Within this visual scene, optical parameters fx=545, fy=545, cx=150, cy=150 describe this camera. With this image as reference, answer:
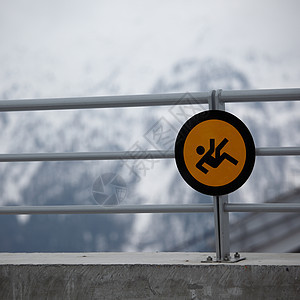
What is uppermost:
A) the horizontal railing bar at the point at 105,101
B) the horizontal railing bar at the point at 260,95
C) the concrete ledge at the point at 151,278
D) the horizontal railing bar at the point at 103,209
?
the horizontal railing bar at the point at 105,101

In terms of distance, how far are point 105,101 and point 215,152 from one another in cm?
46

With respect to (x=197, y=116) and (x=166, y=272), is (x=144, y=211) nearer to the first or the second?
(x=166, y=272)

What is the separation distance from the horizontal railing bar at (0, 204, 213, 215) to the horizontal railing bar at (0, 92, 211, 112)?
38cm

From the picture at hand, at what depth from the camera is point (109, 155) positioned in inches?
79.4

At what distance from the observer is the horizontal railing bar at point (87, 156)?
1991 millimetres

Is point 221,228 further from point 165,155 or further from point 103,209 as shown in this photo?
point 103,209

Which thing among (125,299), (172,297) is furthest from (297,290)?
(125,299)

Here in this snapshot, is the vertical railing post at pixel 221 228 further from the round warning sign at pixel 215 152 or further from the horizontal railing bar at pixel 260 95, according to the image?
the horizontal railing bar at pixel 260 95

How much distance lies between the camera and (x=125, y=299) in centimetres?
187

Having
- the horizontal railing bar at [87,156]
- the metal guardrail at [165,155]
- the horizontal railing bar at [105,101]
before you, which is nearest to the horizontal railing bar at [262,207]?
the metal guardrail at [165,155]

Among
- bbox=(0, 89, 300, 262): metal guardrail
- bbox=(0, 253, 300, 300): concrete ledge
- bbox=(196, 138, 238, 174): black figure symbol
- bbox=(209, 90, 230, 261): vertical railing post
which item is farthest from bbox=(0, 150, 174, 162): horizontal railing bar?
bbox=(0, 253, 300, 300): concrete ledge

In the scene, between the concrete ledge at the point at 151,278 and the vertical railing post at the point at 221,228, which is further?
the vertical railing post at the point at 221,228

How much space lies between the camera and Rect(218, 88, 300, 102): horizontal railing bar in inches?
75.6

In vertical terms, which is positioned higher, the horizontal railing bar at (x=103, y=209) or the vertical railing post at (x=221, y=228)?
the horizontal railing bar at (x=103, y=209)
